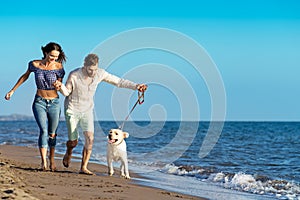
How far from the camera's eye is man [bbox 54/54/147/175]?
8.09 meters

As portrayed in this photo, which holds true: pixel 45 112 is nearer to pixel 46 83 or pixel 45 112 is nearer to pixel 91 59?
pixel 46 83

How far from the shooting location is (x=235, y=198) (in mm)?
8273

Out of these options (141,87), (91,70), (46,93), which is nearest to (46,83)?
(46,93)

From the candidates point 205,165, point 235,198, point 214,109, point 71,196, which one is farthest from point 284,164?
point 71,196

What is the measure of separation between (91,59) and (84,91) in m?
0.50

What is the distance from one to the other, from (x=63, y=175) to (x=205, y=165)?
6.02 metres

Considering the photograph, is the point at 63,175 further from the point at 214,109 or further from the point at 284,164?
the point at 284,164

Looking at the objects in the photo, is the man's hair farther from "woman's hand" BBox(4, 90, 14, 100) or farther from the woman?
"woman's hand" BBox(4, 90, 14, 100)

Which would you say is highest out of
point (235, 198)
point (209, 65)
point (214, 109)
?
point (209, 65)

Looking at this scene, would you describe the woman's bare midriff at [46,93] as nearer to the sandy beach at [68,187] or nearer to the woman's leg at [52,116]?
the woman's leg at [52,116]

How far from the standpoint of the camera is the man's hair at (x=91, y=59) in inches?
317

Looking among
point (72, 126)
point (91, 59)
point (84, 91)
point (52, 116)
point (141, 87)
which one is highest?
point (91, 59)

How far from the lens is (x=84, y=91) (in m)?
8.14

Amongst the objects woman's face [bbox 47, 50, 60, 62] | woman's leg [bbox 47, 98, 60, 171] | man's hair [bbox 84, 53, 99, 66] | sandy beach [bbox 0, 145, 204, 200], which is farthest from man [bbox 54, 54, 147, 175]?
sandy beach [bbox 0, 145, 204, 200]
